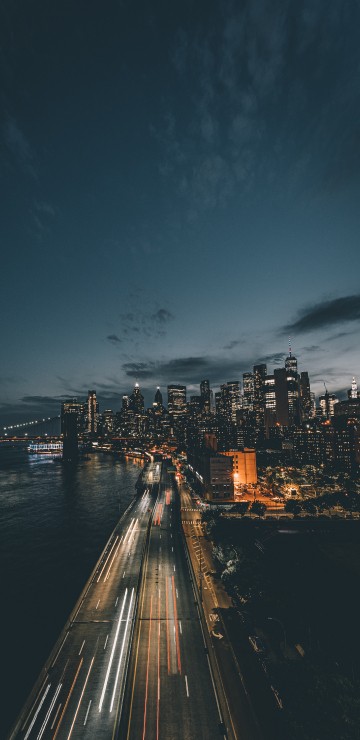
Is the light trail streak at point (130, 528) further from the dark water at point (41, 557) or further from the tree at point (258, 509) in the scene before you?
the tree at point (258, 509)

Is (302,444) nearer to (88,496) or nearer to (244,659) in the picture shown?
(88,496)

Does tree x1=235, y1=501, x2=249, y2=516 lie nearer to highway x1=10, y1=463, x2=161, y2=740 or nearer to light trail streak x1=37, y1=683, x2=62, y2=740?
highway x1=10, y1=463, x2=161, y2=740

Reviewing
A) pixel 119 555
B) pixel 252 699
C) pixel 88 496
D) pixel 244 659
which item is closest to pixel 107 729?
pixel 252 699

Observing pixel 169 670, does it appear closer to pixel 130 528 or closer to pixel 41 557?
pixel 130 528

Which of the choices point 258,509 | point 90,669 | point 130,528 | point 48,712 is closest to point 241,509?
point 258,509

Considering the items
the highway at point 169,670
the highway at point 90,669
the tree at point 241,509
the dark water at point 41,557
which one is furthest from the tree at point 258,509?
the highway at point 90,669

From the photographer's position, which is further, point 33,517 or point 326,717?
point 33,517
